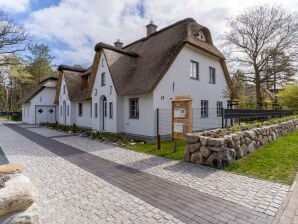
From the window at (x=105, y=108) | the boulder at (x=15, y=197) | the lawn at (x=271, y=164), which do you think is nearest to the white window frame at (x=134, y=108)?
the window at (x=105, y=108)

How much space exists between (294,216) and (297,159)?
4.59 m

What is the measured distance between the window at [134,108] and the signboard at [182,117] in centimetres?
499

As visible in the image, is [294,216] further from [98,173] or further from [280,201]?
[98,173]

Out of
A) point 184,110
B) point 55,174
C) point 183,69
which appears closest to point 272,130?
point 184,110

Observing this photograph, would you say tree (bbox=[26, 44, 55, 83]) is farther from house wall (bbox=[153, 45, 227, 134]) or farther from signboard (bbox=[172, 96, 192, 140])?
signboard (bbox=[172, 96, 192, 140])

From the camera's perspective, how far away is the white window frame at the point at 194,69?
52.1 ft

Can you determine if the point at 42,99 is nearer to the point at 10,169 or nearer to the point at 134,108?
the point at 134,108

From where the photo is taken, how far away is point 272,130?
11.3 meters

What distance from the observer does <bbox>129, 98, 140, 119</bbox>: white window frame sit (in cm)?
1441

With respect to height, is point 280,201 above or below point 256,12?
below

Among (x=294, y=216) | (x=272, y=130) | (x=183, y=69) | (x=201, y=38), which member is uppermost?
(x=201, y=38)

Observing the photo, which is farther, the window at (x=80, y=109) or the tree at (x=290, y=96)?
the tree at (x=290, y=96)

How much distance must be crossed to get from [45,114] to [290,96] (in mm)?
29991

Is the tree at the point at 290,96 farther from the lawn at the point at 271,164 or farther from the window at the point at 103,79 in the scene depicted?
the window at the point at 103,79
